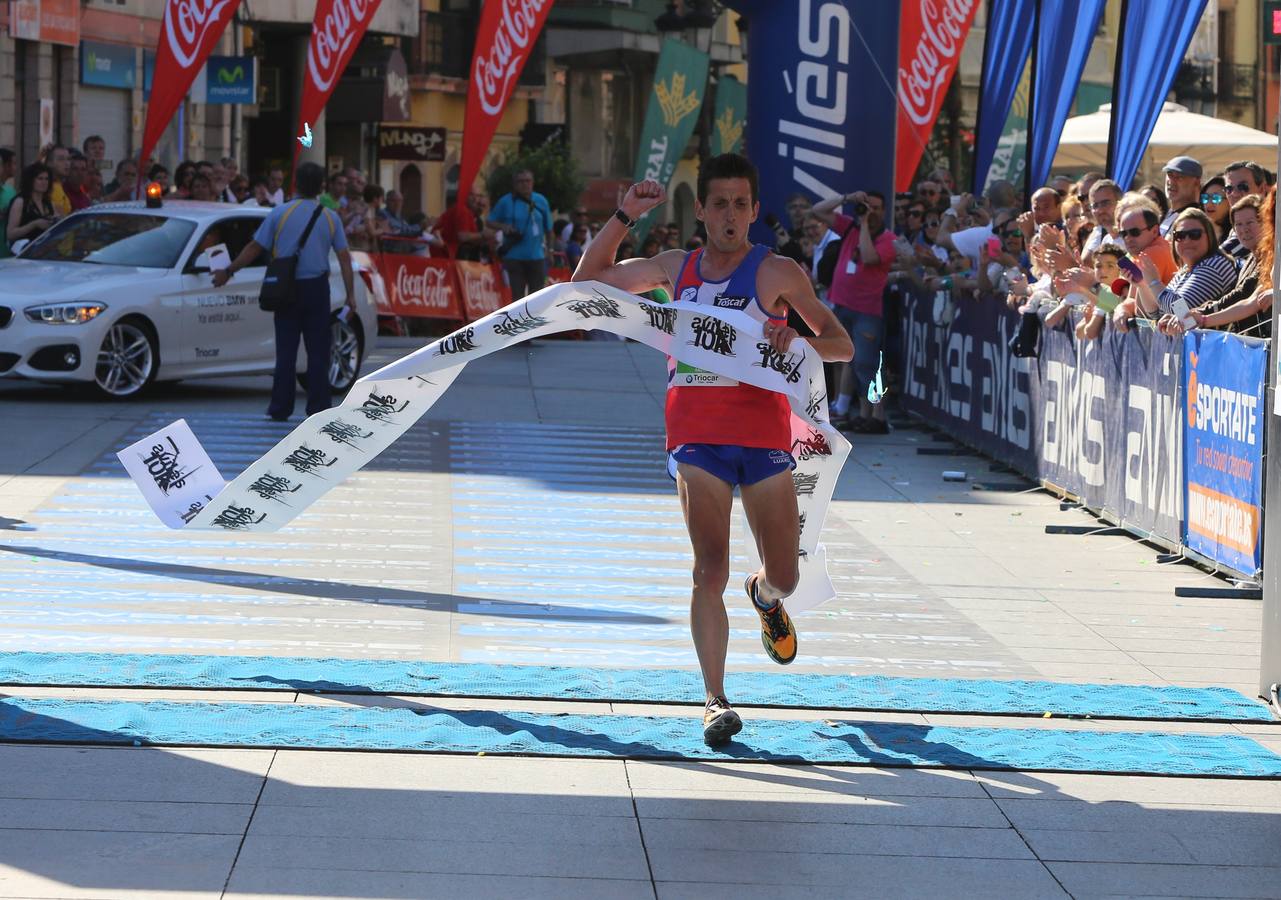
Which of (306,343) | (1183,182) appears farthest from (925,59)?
(1183,182)

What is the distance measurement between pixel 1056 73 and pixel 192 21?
10.2m

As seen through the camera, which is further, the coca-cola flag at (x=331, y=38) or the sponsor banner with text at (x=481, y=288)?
the sponsor banner with text at (x=481, y=288)

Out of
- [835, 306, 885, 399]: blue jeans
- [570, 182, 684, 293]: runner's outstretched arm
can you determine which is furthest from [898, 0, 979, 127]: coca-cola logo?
[570, 182, 684, 293]: runner's outstretched arm

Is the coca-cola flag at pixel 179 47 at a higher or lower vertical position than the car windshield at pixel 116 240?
higher

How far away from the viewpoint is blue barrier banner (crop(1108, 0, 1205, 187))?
13953mm

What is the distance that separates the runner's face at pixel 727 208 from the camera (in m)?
6.66

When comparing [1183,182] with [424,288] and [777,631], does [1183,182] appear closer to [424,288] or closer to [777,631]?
[777,631]

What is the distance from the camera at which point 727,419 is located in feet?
22.1

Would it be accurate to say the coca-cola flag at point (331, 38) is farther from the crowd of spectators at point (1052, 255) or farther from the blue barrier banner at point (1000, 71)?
the blue barrier banner at point (1000, 71)

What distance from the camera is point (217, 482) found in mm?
7648

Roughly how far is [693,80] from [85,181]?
12102 mm

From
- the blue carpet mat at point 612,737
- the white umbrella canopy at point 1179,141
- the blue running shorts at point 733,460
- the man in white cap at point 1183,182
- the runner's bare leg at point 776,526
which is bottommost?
the blue carpet mat at point 612,737

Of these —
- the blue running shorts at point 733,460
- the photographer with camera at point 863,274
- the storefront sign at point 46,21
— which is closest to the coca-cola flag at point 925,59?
the photographer with camera at point 863,274

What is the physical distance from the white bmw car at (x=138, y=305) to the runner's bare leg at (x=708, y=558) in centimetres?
1037
